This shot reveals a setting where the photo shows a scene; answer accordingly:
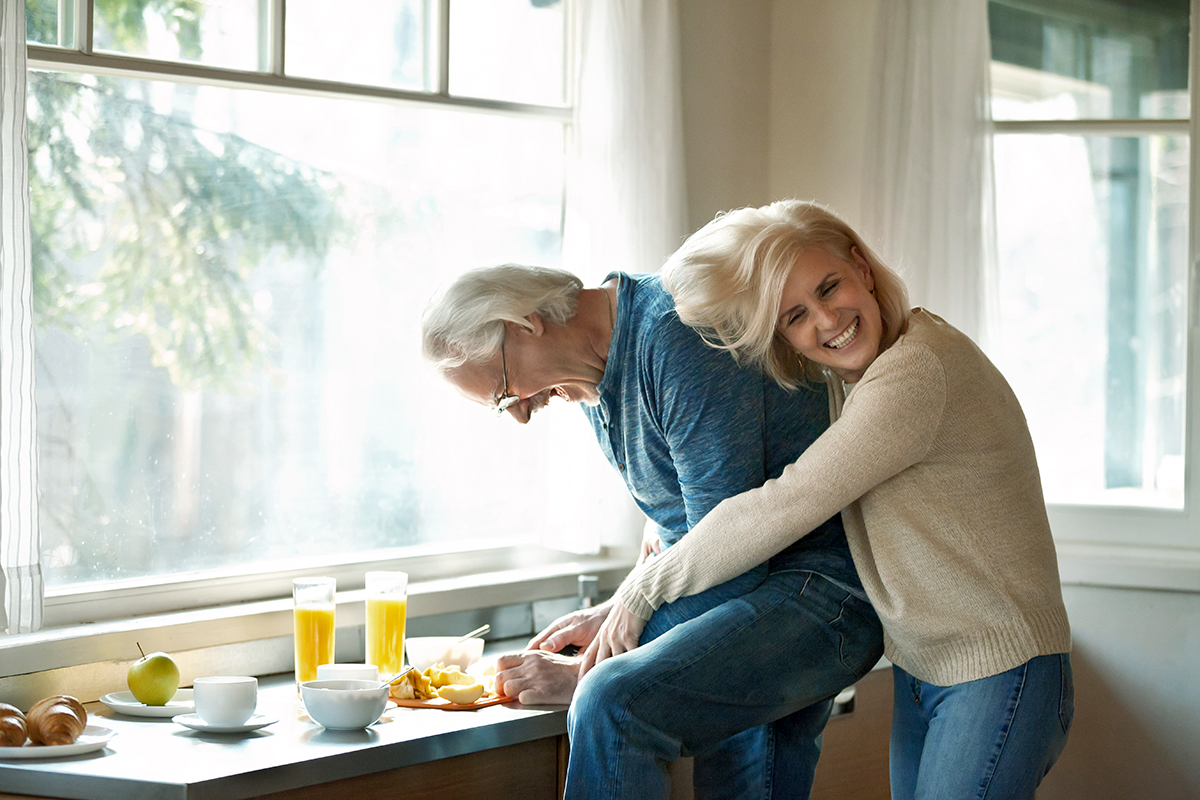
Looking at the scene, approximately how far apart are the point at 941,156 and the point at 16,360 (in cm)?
194

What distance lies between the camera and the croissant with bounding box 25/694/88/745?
1521 mm

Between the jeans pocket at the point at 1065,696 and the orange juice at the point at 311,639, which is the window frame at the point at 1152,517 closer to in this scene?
the jeans pocket at the point at 1065,696

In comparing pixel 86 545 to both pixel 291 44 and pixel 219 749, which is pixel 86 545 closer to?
pixel 219 749

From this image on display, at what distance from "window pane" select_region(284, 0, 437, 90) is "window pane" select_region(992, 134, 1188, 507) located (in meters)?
1.39

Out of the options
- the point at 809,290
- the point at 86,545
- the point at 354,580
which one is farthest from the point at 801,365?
the point at 86,545

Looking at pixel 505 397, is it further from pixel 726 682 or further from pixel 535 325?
pixel 726 682

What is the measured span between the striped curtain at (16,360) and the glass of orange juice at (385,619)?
506mm

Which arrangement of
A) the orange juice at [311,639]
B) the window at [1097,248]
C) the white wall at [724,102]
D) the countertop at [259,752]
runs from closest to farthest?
the countertop at [259,752]
the orange juice at [311,639]
the window at [1097,248]
the white wall at [724,102]

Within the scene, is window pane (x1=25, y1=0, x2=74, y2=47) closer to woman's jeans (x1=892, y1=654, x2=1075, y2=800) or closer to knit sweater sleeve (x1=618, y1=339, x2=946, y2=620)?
knit sweater sleeve (x1=618, y1=339, x2=946, y2=620)

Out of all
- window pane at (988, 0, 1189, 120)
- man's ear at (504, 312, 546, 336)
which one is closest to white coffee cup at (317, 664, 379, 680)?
man's ear at (504, 312, 546, 336)

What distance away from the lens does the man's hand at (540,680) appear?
175cm

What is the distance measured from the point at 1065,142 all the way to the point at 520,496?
1.53 metres

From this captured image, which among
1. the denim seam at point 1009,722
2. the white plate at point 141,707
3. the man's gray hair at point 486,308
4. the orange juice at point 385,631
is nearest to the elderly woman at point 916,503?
the denim seam at point 1009,722

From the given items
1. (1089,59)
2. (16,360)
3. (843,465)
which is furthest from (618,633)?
(1089,59)
